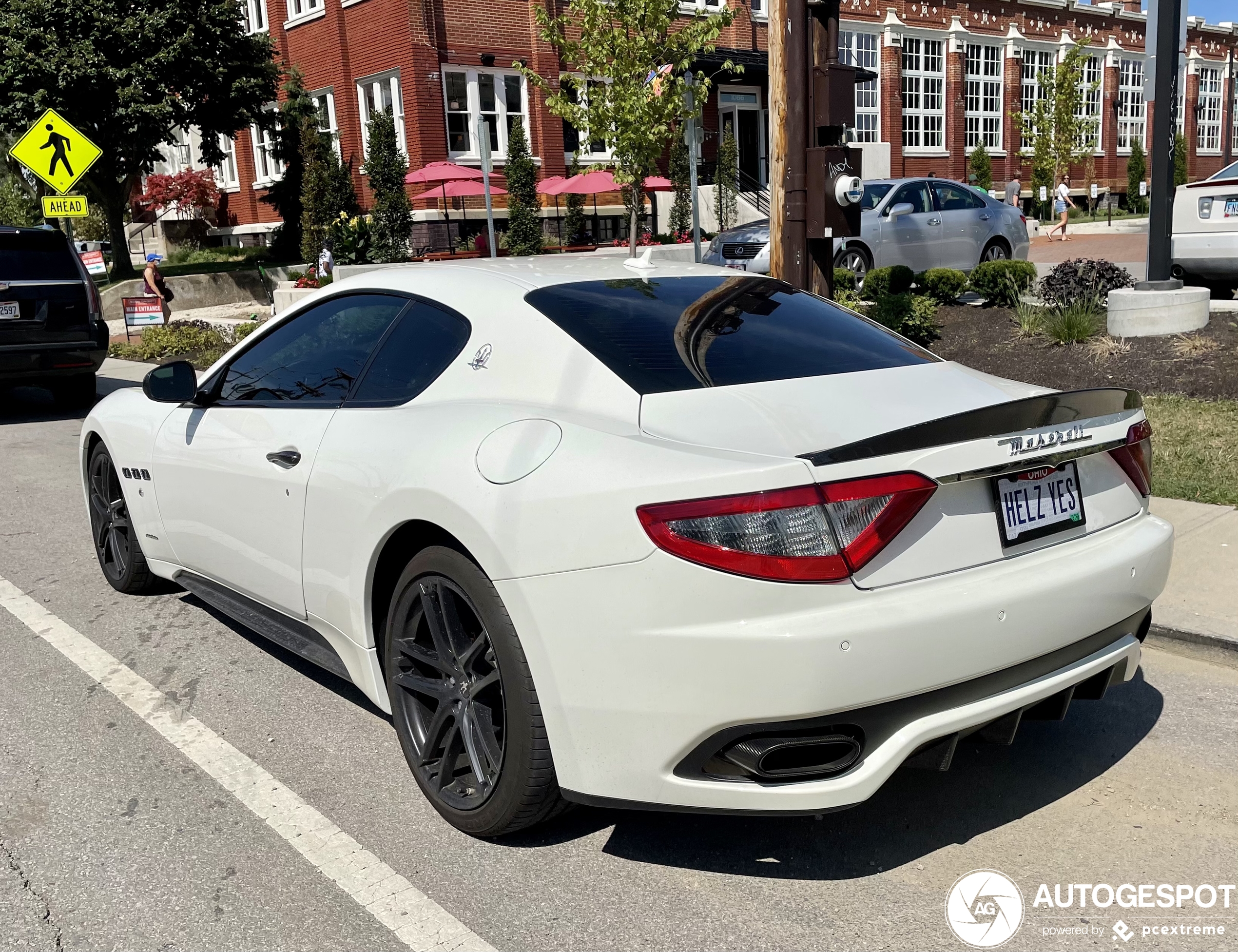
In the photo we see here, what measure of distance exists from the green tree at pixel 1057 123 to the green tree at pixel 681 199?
14823 millimetres

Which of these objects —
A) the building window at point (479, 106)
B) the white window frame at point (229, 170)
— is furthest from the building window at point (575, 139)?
the white window frame at point (229, 170)

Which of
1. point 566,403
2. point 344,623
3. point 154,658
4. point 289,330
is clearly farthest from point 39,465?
point 566,403

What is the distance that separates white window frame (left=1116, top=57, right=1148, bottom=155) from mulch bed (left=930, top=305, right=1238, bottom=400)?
42194 mm

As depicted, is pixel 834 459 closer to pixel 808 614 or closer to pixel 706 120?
pixel 808 614

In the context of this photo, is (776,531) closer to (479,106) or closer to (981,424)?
(981,424)

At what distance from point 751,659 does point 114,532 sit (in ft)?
13.7

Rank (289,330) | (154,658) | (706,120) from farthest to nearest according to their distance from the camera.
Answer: (706,120) → (154,658) → (289,330)

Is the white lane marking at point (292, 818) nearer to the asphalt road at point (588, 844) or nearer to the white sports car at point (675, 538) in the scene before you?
the asphalt road at point (588, 844)

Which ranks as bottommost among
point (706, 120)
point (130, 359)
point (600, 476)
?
point (130, 359)

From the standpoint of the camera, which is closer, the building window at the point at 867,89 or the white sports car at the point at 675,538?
the white sports car at the point at 675,538

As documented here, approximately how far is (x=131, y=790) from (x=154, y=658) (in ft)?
4.19

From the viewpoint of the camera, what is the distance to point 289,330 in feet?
14.6

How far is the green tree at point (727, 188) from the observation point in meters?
30.6

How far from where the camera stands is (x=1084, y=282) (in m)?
11.1
